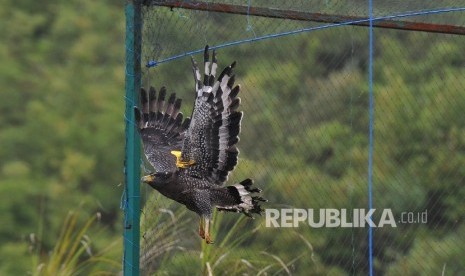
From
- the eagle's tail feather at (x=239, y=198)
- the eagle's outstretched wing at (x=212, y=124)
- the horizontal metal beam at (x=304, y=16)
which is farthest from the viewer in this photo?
the horizontal metal beam at (x=304, y=16)

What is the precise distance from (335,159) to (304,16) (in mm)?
1538

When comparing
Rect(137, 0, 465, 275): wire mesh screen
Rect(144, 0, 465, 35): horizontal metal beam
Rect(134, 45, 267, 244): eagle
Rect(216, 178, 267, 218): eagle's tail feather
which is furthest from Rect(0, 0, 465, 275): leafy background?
Rect(216, 178, 267, 218): eagle's tail feather

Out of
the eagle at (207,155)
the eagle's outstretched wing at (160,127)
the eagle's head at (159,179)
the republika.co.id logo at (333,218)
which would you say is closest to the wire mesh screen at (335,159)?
the republika.co.id logo at (333,218)

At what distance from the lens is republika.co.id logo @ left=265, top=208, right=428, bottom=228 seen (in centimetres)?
618

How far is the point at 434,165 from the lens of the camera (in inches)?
253

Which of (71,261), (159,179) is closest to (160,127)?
(159,179)

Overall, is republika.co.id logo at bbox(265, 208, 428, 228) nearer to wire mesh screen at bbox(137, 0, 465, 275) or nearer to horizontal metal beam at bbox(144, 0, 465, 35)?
wire mesh screen at bbox(137, 0, 465, 275)

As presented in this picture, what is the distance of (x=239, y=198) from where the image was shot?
4.58 m

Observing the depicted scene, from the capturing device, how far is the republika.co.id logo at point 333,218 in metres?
6.18

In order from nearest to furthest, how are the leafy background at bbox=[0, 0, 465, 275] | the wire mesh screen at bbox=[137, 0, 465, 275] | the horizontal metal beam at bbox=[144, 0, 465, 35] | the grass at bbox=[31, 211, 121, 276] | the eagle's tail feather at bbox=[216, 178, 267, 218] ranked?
the eagle's tail feather at bbox=[216, 178, 267, 218], the horizontal metal beam at bbox=[144, 0, 465, 35], the leafy background at bbox=[0, 0, 465, 275], the wire mesh screen at bbox=[137, 0, 465, 275], the grass at bbox=[31, 211, 121, 276]

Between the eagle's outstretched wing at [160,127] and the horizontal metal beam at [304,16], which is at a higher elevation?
the horizontal metal beam at [304,16]

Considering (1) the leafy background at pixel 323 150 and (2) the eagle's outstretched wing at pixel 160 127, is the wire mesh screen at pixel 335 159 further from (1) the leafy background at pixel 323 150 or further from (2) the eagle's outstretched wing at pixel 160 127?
(2) the eagle's outstretched wing at pixel 160 127

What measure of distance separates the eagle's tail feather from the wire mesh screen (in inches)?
39.9

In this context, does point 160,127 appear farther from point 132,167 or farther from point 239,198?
point 239,198
